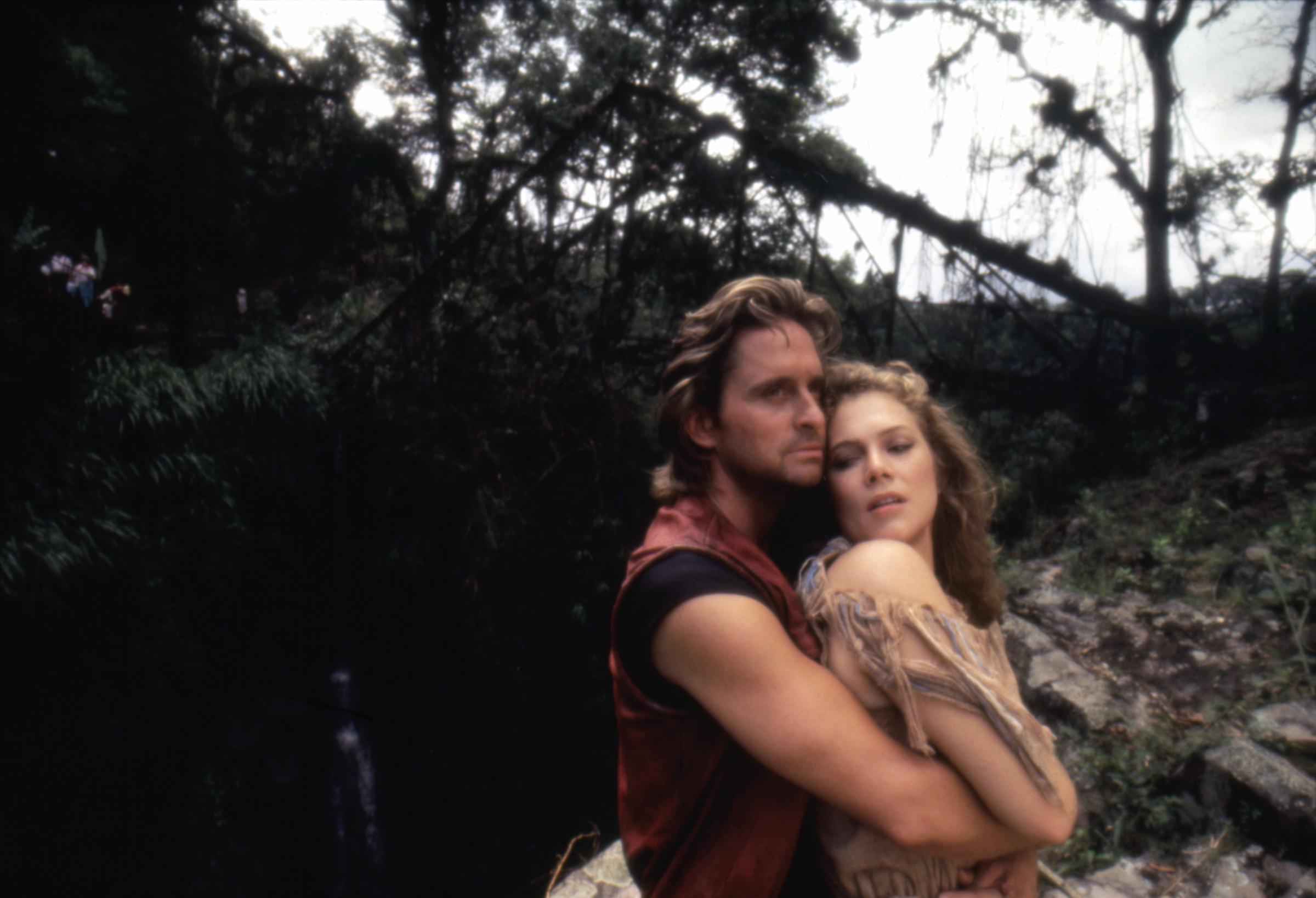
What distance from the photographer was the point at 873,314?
362 cm

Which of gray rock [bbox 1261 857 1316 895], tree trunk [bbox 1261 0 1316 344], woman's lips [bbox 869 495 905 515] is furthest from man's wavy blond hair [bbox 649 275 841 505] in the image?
tree trunk [bbox 1261 0 1316 344]

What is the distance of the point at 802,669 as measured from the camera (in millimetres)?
1200

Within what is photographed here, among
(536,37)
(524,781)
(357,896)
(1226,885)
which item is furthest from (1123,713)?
(536,37)

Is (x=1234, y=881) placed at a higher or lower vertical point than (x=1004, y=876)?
lower

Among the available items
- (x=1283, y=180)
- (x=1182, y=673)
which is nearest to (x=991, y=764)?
(x=1182, y=673)

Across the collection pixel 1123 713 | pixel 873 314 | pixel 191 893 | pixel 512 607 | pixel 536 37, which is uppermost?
pixel 536 37

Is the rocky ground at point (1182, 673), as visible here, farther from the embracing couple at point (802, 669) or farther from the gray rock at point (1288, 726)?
the embracing couple at point (802, 669)

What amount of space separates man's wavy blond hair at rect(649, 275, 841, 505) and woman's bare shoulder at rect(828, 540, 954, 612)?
0.35 metres

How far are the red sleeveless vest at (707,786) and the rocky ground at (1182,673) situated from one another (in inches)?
41.9

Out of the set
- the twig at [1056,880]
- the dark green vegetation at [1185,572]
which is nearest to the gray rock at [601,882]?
the twig at [1056,880]

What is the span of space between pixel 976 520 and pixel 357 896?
642 cm

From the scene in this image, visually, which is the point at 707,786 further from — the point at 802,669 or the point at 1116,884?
the point at 1116,884

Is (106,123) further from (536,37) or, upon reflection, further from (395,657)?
(536,37)

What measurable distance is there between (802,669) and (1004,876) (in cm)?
61
